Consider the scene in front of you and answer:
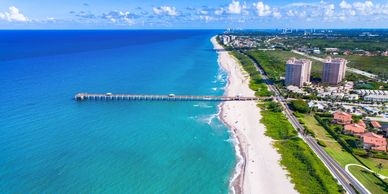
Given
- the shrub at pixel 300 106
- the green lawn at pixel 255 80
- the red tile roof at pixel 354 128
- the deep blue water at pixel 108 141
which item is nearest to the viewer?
the deep blue water at pixel 108 141

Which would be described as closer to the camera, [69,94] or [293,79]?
[69,94]

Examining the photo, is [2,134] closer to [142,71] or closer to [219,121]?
[219,121]

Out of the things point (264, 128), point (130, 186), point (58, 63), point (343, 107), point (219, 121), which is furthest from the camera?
point (58, 63)

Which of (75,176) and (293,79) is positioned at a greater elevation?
(293,79)

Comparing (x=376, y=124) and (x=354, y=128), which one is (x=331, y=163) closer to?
(x=354, y=128)

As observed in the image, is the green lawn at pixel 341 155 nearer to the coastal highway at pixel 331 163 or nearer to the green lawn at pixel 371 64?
the coastal highway at pixel 331 163

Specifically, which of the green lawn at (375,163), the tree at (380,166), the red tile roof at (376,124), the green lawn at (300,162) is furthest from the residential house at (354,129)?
the tree at (380,166)

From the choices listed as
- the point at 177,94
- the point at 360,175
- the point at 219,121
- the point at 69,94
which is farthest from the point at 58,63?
the point at 360,175

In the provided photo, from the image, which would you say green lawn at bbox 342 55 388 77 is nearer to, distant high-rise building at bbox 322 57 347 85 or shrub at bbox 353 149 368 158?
distant high-rise building at bbox 322 57 347 85
